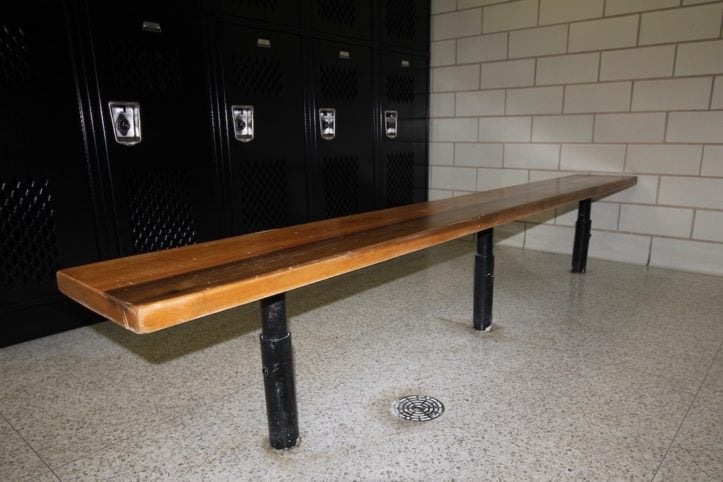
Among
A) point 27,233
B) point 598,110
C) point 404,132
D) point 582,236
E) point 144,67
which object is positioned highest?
point 144,67

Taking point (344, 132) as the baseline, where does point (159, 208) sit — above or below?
below

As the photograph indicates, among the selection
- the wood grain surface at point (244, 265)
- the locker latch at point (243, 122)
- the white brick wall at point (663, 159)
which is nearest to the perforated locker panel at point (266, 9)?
the locker latch at point (243, 122)

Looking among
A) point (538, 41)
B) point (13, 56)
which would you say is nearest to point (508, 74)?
point (538, 41)

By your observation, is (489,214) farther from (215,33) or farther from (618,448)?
(215,33)

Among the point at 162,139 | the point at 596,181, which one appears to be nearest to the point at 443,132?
the point at 596,181

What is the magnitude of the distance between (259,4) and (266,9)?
47 millimetres

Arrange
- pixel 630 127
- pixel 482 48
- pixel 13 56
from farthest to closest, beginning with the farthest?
pixel 482 48, pixel 630 127, pixel 13 56

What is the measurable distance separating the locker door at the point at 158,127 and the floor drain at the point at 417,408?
4.81 ft

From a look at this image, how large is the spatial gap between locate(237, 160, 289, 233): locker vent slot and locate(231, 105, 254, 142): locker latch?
0.47 ft

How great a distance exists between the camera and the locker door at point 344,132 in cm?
296

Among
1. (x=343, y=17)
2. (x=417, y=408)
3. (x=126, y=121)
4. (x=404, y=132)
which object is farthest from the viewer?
(x=404, y=132)

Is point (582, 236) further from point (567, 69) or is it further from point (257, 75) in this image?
point (257, 75)

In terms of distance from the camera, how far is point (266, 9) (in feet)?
8.52

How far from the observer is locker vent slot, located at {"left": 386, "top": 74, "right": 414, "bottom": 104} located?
3439mm
